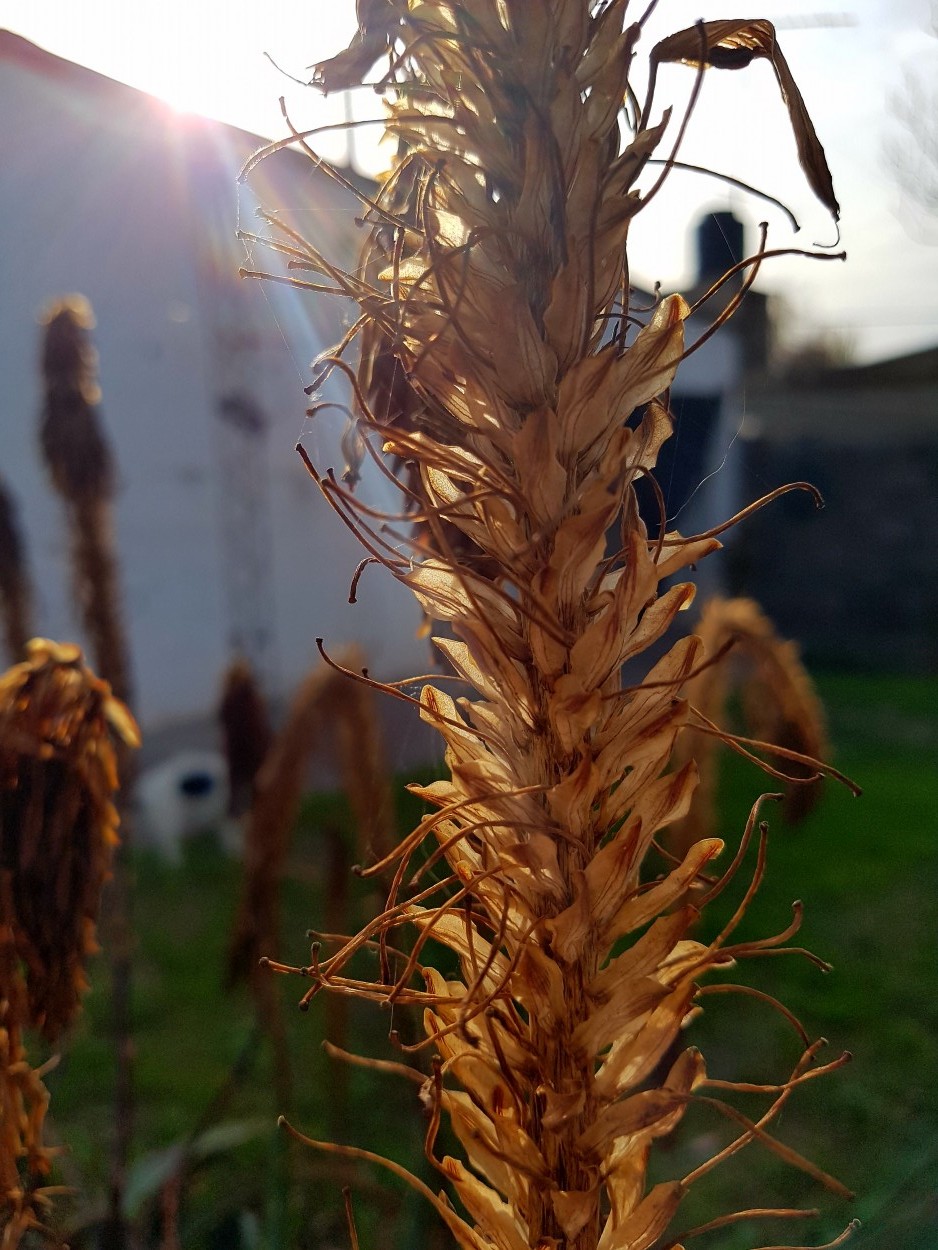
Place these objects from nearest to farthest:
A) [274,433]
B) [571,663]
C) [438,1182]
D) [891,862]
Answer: [571,663] → [438,1182] → [891,862] → [274,433]

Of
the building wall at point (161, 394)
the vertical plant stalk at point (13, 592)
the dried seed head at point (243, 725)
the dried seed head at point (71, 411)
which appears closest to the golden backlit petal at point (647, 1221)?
the vertical plant stalk at point (13, 592)

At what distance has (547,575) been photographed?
26cm

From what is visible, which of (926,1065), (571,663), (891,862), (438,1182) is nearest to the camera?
(571,663)

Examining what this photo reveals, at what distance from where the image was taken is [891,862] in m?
2.71

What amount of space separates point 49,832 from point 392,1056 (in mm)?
827

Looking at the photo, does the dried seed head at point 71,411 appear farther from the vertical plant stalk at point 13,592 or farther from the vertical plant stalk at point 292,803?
the vertical plant stalk at point 292,803

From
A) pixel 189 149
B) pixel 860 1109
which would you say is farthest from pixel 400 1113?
pixel 189 149

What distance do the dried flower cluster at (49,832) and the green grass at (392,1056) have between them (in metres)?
0.27

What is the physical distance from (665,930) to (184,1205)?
0.81 meters

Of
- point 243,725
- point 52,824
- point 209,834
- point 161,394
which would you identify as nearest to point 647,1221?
point 52,824

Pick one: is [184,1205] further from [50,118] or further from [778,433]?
[778,433]

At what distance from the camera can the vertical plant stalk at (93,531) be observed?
83 centimetres

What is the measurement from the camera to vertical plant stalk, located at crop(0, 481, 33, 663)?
0.86 metres

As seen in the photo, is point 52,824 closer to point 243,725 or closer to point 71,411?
point 71,411
